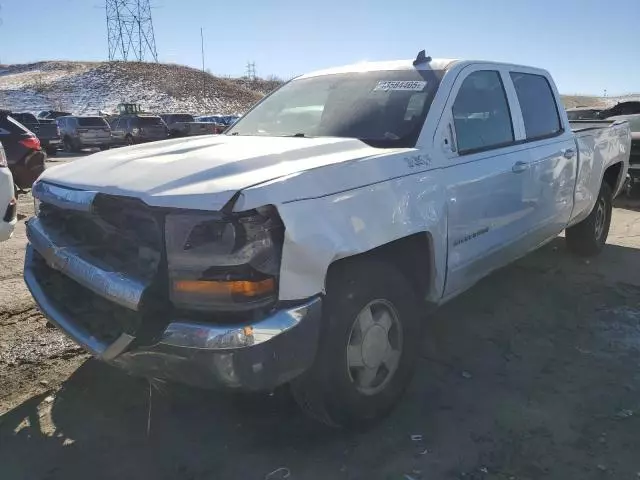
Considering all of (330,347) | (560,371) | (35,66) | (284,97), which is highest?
(35,66)

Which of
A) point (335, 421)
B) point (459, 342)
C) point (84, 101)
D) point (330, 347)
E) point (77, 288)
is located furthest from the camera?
point (84, 101)

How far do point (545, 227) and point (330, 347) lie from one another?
2712 mm

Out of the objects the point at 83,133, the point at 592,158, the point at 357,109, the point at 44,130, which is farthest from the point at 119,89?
the point at 357,109

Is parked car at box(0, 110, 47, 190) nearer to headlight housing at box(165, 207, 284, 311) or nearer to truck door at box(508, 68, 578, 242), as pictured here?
truck door at box(508, 68, 578, 242)

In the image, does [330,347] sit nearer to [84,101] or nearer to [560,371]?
[560,371]

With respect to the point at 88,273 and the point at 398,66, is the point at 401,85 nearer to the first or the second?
the point at 398,66

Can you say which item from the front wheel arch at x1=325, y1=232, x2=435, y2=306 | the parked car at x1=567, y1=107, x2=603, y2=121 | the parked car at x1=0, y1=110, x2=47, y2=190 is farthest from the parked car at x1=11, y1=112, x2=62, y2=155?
the front wheel arch at x1=325, y1=232, x2=435, y2=306

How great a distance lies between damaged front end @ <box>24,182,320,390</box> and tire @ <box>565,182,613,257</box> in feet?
14.8

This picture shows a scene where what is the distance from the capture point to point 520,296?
16.4 ft

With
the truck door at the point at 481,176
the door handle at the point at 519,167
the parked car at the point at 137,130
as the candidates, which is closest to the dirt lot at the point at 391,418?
the truck door at the point at 481,176

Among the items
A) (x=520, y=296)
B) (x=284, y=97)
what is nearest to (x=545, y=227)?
(x=520, y=296)

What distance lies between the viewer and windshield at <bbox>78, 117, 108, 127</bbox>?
24.4m

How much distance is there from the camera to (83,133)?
2420 cm

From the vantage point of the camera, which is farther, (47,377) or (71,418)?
(47,377)
